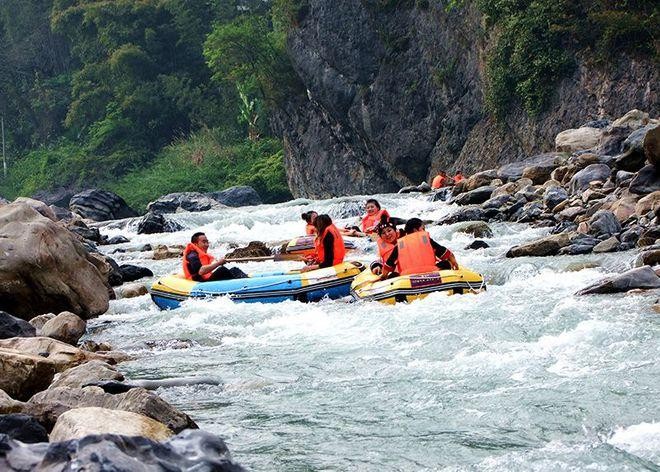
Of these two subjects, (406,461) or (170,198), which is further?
(170,198)

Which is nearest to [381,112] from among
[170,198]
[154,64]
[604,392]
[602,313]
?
[170,198]

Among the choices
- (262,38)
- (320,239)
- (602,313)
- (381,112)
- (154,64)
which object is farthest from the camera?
(154,64)

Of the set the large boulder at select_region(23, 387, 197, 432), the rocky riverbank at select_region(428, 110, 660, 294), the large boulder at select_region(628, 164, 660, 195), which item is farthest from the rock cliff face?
the large boulder at select_region(23, 387, 197, 432)

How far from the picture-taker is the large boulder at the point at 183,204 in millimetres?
30531

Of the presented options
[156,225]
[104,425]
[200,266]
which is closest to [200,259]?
[200,266]

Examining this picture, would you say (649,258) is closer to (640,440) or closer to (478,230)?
(640,440)

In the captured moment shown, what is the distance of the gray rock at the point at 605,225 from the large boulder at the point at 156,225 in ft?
44.9

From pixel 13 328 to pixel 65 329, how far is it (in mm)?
499

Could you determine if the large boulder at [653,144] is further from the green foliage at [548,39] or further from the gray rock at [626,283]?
the green foliage at [548,39]

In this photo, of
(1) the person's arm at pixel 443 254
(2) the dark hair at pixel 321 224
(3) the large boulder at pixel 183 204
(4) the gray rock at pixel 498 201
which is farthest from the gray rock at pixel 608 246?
(3) the large boulder at pixel 183 204

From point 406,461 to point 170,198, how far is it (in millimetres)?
28060

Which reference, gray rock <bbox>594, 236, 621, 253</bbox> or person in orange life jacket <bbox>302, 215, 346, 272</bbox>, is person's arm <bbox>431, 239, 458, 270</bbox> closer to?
person in orange life jacket <bbox>302, 215, 346, 272</bbox>

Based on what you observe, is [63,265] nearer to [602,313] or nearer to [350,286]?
[350,286]

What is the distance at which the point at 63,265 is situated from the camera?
33.1 ft
